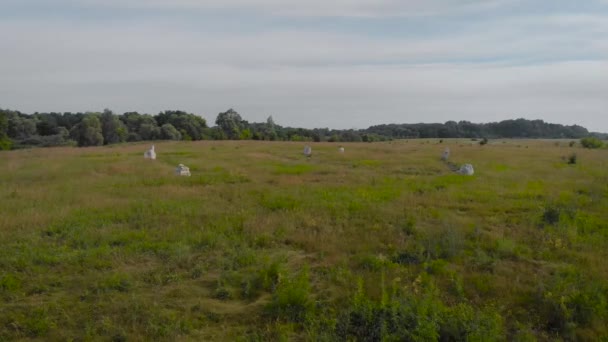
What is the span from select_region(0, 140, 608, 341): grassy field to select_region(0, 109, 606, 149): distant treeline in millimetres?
50447

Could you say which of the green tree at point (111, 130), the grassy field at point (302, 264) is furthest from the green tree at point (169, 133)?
the grassy field at point (302, 264)

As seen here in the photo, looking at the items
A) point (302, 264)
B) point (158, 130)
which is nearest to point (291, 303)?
point (302, 264)

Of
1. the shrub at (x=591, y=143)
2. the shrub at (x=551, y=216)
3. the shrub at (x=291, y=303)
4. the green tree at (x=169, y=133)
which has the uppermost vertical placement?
the green tree at (x=169, y=133)

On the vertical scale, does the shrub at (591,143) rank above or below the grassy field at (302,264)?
above

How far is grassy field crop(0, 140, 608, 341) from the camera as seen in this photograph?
5.20m

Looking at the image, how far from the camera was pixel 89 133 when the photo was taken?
57.1 metres

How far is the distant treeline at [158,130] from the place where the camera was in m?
58.9

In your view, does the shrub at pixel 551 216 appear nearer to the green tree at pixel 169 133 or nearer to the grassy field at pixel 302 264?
the grassy field at pixel 302 264

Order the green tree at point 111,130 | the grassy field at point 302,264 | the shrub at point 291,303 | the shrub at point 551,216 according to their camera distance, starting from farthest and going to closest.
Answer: the green tree at point 111,130 → the shrub at point 551,216 → the shrub at point 291,303 → the grassy field at point 302,264

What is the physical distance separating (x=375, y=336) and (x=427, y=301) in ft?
3.09

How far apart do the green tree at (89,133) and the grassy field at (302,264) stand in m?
48.3

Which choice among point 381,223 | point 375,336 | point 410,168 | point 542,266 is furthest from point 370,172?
point 375,336

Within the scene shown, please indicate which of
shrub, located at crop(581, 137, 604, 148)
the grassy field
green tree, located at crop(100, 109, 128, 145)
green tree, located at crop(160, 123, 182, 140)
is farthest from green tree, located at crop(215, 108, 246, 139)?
the grassy field

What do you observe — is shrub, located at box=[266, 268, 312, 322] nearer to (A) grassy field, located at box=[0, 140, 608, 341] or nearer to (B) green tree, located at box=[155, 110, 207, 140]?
(A) grassy field, located at box=[0, 140, 608, 341]
